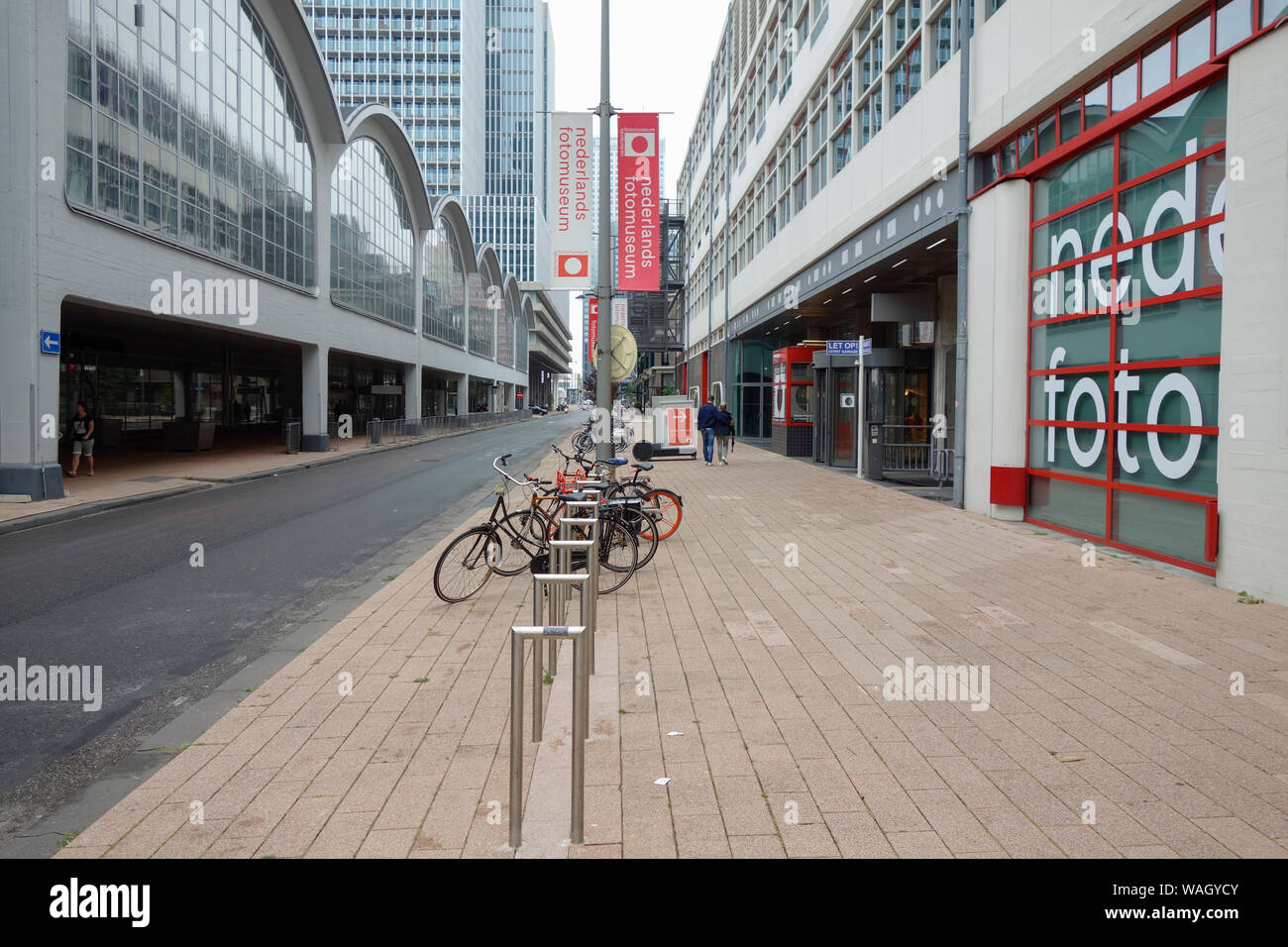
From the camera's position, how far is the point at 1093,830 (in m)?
3.32

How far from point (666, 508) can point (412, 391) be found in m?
37.2

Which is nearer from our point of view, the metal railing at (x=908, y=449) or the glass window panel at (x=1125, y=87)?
the glass window panel at (x=1125, y=87)

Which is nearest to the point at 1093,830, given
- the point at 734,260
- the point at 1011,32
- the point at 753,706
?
the point at 753,706

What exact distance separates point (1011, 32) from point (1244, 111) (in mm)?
5400

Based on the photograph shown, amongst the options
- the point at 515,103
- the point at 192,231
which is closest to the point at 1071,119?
the point at 192,231

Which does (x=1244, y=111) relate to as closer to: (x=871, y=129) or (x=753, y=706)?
(x=753, y=706)

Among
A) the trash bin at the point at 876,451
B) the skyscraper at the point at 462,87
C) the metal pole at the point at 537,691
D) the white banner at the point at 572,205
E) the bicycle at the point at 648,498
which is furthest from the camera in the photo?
the skyscraper at the point at 462,87

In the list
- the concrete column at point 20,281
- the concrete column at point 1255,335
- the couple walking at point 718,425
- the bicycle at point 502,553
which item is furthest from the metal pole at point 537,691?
the couple walking at point 718,425

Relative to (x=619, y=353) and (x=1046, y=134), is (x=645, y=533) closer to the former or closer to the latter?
(x=619, y=353)

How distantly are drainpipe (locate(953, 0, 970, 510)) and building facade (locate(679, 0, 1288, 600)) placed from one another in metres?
0.11

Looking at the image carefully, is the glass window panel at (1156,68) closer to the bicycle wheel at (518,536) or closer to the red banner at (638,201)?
the red banner at (638,201)

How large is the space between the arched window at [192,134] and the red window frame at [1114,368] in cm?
1632

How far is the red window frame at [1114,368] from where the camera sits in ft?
27.2

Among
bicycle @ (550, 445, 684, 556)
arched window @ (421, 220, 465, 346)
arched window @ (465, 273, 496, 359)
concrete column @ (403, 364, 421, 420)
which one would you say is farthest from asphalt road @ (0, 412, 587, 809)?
arched window @ (465, 273, 496, 359)
